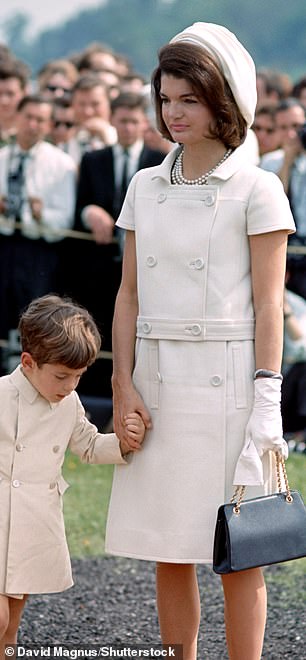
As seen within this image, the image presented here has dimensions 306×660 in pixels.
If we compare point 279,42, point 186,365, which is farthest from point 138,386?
point 279,42

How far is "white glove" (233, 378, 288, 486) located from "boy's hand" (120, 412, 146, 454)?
32 centimetres

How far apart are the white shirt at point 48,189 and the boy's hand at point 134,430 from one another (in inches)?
209

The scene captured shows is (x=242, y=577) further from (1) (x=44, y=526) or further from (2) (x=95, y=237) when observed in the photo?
(2) (x=95, y=237)

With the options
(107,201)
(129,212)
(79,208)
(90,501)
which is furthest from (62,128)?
(129,212)

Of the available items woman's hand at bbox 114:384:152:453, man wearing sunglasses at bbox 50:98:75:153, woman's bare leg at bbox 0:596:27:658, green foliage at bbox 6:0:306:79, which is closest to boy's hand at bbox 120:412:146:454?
woman's hand at bbox 114:384:152:453

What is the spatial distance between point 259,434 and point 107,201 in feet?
17.7

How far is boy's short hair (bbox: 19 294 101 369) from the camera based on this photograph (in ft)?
12.9

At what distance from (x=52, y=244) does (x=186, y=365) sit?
5.41 meters

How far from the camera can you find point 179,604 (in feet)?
13.6

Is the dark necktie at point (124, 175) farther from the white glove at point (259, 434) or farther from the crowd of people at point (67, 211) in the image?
the white glove at point (259, 434)

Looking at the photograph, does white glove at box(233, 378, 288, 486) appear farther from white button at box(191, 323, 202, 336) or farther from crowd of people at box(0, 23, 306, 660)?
white button at box(191, 323, 202, 336)

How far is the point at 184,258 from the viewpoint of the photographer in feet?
13.0

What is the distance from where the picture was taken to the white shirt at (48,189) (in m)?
9.20

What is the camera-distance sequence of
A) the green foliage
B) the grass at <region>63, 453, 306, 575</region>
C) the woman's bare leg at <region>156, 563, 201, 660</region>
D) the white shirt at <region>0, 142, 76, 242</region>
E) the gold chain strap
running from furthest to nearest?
the green foliage
the white shirt at <region>0, 142, 76, 242</region>
the grass at <region>63, 453, 306, 575</region>
the woman's bare leg at <region>156, 563, 201, 660</region>
the gold chain strap
